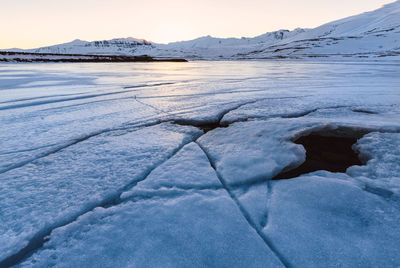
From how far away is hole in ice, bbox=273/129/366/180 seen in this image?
142 cm

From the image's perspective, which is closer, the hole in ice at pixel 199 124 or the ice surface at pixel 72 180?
the ice surface at pixel 72 180

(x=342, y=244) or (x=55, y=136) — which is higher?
(x=55, y=136)

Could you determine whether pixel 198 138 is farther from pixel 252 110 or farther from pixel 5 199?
pixel 5 199

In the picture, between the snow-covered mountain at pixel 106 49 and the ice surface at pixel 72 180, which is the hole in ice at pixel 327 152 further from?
the snow-covered mountain at pixel 106 49

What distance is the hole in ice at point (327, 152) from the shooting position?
142cm

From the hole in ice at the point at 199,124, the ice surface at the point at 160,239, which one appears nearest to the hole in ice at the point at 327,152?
the ice surface at the point at 160,239

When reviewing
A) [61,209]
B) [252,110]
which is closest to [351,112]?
[252,110]

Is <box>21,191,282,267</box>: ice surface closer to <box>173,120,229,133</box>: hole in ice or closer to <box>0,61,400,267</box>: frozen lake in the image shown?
<box>0,61,400,267</box>: frozen lake

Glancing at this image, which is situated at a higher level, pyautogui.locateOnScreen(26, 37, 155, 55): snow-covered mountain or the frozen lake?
pyautogui.locateOnScreen(26, 37, 155, 55): snow-covered mountain

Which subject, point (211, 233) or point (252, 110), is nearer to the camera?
point (211, 233)

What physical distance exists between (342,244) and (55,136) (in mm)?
2004

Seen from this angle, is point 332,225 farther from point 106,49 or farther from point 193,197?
point 106,49

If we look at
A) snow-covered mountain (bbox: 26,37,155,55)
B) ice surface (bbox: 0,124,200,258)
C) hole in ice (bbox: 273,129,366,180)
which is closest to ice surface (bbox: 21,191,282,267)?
ice surface (bbox: 0,124,200,258)

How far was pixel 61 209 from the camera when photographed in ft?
3.24
